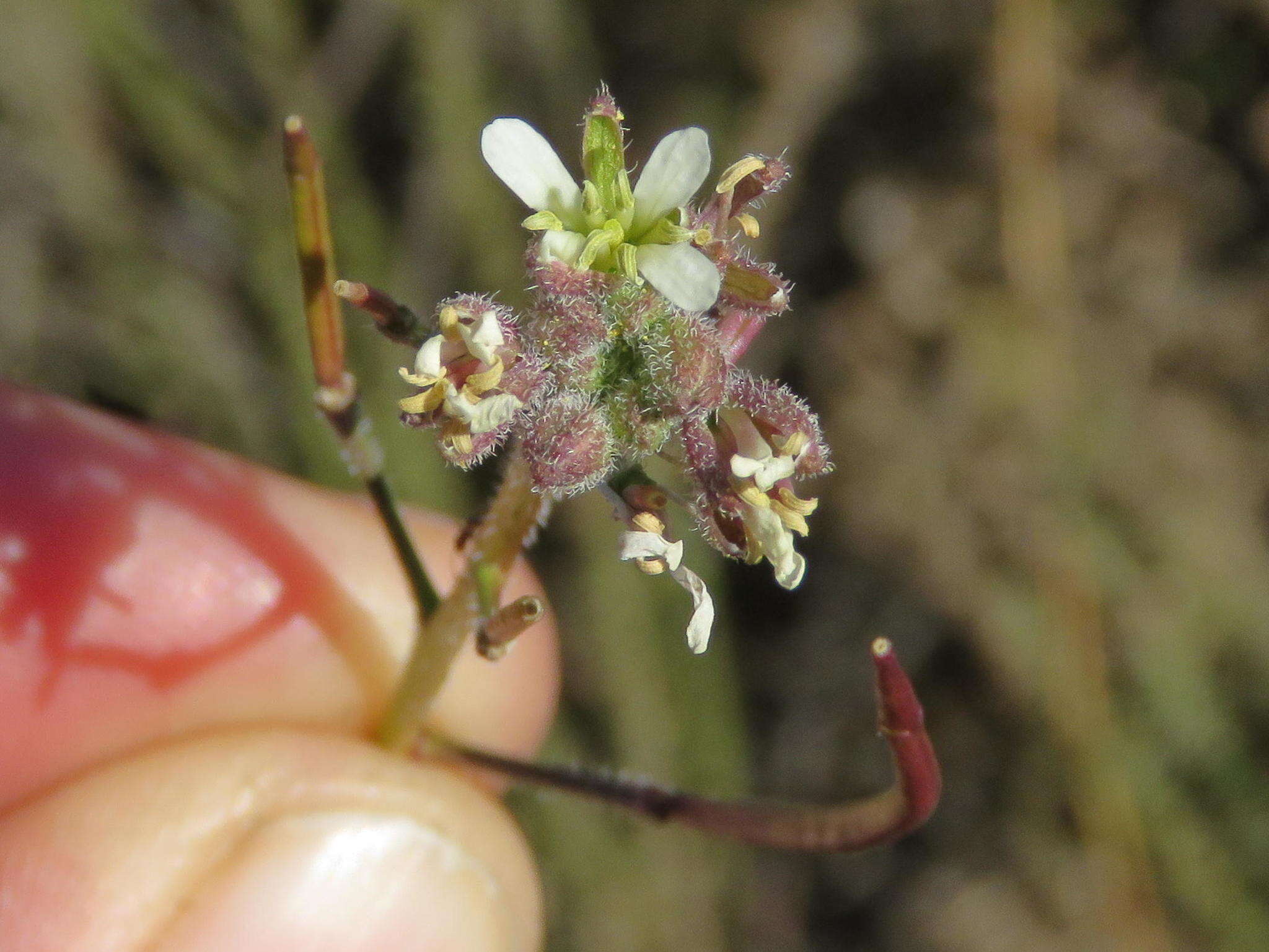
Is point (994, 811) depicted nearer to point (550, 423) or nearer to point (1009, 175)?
point (1009, 175)

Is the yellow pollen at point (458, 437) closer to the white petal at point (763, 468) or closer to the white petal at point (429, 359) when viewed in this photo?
the white petal at point (429, 359)

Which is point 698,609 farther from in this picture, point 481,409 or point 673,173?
point 673,173

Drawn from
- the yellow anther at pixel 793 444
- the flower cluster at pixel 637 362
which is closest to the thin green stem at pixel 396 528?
the flower cluster at pixel 637 362

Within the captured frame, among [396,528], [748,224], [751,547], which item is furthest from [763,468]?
[396,528]

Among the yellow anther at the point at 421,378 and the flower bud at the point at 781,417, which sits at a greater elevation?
the flower bud at the point at 781,417

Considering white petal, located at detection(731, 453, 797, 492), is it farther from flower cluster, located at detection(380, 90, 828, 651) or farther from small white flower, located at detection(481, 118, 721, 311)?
small white flower, located at detection(481, 118, 721, 311)

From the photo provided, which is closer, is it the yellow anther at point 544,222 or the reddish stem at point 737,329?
the yellow anther at point 544,222

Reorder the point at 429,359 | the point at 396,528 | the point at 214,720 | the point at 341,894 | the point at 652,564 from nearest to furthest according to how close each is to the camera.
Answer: the point at 429,359
the point at 652,564
the point at 396,528
the point at 341,894
the point at 214,720

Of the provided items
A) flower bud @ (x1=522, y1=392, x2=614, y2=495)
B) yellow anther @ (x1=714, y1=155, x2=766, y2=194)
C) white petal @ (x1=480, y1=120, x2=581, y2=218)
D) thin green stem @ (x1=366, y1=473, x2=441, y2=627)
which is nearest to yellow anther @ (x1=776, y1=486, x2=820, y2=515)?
flower bud @ (x1=522, y1=392, x2=614, y2=495)
